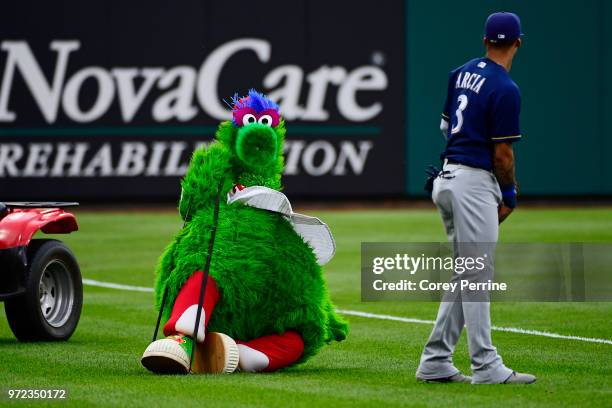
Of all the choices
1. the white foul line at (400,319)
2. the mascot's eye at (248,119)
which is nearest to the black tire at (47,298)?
the mascot's eye at (248,119)

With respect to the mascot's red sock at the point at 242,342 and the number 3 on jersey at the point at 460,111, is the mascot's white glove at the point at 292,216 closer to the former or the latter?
the mascot's red sock at the point at 242,342

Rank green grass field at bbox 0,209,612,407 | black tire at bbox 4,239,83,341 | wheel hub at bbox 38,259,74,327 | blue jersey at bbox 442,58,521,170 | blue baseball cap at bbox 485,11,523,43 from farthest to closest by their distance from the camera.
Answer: wheel hub at bbox 38,259,74,327 → black tire at bbox 4,239,83,341 → blue baseball cap at bbox 485,11,523,43 → blue jersey at bbox 442,58,521,170 → green grass field at bbox 0,209,612,407

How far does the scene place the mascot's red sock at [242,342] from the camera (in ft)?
24.0

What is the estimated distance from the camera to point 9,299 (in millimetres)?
8883

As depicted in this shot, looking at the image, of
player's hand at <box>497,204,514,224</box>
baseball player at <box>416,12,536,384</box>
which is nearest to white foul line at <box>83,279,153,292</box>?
baseball player at <box>416,12,536,384</box>

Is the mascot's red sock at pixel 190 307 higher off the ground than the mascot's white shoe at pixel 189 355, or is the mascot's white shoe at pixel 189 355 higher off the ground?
the mascot's red sock at pixel 190 307

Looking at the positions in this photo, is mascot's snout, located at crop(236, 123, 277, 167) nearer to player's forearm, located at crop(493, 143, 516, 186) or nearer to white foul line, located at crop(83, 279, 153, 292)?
player's forearm, located at crop(493, 143, 516, 186)

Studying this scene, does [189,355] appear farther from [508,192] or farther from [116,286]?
[116,286]

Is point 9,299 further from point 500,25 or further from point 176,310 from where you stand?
point 500,25

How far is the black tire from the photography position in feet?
29.5

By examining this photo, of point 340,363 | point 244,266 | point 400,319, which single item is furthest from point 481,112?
point 400,319

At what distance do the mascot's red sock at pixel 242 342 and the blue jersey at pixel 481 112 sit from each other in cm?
151

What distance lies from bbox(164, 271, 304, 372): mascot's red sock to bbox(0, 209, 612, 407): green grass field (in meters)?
0.11

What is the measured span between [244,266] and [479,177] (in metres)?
1.51
